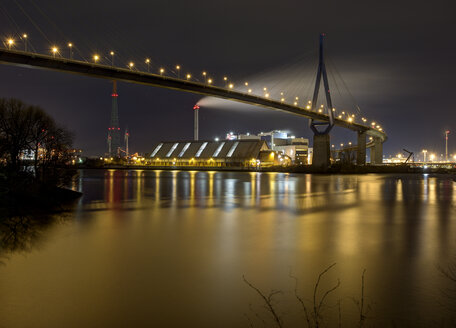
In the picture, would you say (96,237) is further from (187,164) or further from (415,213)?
(187,164)

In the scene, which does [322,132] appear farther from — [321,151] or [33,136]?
[33,136]

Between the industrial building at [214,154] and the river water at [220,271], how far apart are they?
7680cm

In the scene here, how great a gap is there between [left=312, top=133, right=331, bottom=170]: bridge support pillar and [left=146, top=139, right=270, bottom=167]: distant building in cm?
2509

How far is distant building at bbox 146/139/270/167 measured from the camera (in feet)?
306

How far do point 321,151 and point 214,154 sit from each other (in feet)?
125

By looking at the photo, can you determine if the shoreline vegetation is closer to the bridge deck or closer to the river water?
the river water

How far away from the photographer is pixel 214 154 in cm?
9850

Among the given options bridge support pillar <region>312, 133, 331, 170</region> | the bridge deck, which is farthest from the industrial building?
the bridge deck

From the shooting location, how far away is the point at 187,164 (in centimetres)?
10019

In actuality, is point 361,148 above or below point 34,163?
above

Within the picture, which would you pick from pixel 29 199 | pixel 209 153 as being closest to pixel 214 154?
pixel 209 153

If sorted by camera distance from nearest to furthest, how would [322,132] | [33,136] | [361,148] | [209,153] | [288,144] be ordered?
[33,136]
[322,132]
[361,148]
[209,153]
[288,144]

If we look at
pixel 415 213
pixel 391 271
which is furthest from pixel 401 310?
pixel 415 213

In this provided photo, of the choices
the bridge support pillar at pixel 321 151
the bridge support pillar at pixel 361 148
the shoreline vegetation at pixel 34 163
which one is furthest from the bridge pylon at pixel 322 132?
the shoreline vegetation at pixel 34 163
